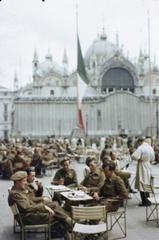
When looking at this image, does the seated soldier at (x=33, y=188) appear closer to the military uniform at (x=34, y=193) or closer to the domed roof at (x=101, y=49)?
the military uniform at (x=34, y=193)

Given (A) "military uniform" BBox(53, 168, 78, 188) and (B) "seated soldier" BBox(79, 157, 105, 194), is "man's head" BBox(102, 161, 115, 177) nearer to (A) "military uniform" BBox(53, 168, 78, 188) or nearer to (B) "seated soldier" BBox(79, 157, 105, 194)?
(B) "seated soldier" BBox(79, 157, 105, 194)

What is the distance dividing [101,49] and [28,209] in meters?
73.9

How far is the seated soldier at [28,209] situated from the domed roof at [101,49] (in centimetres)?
7133

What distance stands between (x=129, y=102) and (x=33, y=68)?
60.6 feet

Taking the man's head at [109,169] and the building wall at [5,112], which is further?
the building wall at [5,112]

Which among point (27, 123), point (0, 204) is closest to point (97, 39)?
point (27, 123)

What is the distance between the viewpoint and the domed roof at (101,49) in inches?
3063

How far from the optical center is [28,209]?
650 centimetres

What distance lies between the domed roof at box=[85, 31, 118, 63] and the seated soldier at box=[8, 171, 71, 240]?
71.3 m

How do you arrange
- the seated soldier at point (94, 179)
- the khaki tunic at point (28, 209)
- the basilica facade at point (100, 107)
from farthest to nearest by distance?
1. the basilica facade at point (100, 107)
2. the seated soldier at point (94, 179)
3. the khaki tunic at point (28, 209)

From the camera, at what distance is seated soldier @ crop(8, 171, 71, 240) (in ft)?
21.2

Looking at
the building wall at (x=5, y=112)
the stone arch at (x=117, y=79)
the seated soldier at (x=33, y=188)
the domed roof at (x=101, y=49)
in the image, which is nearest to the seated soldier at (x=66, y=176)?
the seated soldier at (x=33, y=188)

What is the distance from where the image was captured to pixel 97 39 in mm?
80750

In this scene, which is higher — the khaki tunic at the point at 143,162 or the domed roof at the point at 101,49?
the domed roof at the point at 101,49
